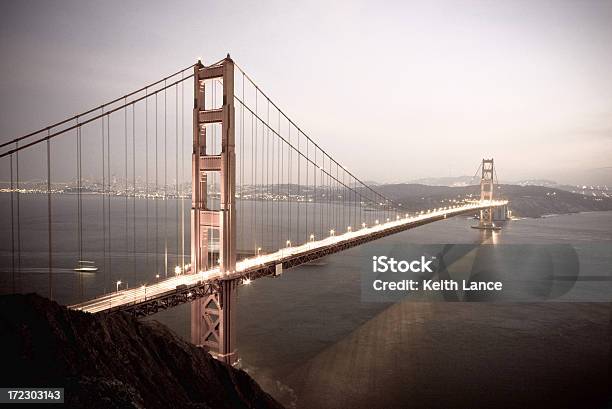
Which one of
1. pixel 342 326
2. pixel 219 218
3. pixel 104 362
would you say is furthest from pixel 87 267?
pixel 104 362

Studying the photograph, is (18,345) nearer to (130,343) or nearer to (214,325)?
(130,343)

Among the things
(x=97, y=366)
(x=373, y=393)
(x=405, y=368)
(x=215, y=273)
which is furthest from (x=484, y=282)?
(x=97, y=366)

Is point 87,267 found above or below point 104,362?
below

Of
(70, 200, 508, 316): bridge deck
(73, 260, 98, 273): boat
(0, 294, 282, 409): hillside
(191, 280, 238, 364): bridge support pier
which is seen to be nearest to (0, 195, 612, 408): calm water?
(73, 260, 98, 273): boat

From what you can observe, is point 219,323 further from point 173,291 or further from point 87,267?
point 87,267

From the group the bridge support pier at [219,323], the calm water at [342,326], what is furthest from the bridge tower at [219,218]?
the calm water at [342,326]
